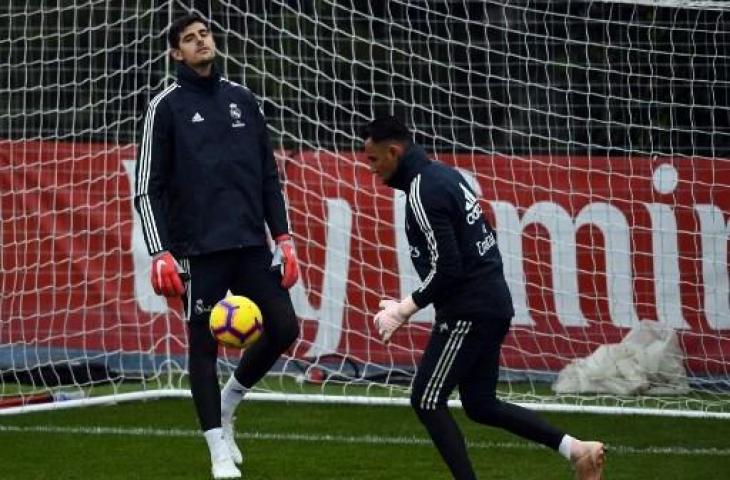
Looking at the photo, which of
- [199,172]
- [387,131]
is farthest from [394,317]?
[199,172]

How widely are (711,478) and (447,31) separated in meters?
4.76

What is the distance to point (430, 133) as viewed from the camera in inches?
497

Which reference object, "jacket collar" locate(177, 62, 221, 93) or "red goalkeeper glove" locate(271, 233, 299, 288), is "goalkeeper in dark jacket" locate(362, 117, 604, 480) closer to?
"red goalkeeper glove" locate(271, 233, 299, 288)

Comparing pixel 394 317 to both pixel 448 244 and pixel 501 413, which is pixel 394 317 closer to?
pixel 448 244

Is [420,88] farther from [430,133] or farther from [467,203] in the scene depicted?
[467,203]

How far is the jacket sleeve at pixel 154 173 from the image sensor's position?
8344 millimetres

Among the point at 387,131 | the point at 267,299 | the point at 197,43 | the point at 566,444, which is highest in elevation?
the point at 197,43

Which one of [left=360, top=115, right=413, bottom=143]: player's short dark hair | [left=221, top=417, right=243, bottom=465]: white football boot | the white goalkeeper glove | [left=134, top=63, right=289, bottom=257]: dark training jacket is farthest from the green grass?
[left=360, top=115, right=413, bottom=143]: player's short dark hair

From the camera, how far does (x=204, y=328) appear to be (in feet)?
27.7

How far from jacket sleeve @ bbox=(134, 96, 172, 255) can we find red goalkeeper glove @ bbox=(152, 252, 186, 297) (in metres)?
0.05

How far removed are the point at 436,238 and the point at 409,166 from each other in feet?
1.21

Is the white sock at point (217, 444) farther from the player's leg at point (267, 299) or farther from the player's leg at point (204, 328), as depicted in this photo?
the player's leg at point (267, 299)

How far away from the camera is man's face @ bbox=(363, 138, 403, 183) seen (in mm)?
7449

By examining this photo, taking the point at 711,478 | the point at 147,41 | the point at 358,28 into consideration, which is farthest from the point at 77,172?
the point at 711,478
